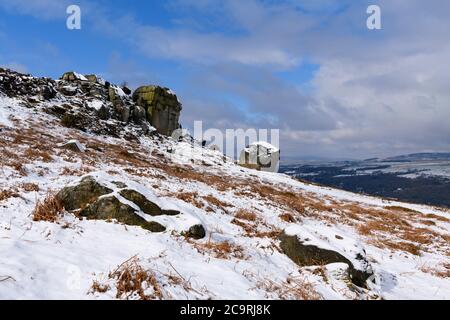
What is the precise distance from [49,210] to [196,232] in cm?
405

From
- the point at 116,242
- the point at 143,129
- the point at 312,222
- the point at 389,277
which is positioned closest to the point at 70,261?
the point at 116,242

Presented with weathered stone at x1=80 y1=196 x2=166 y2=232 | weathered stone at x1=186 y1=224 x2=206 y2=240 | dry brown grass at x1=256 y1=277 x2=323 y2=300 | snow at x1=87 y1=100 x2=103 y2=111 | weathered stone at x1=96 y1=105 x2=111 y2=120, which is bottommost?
dry brown grass at x1=256 y1=277 x2=323 y2=300

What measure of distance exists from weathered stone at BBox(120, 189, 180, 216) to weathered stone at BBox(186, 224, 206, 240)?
1204 millimetres

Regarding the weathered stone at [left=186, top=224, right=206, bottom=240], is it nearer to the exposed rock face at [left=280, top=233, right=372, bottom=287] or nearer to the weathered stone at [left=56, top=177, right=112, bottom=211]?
the exposed rock face at [left=280, top=233, right=372, bottom=287]

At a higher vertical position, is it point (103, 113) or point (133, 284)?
point (103, 113)

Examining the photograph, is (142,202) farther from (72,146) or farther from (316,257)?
(72,146)

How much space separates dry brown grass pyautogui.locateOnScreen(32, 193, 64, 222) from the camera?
334 inches

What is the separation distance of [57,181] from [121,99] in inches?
1946

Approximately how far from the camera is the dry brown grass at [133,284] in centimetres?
554

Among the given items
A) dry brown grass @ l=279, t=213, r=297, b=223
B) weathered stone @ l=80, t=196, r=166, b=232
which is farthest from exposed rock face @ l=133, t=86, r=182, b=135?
weathered stone @ l=80, t=196, r=166, b=232

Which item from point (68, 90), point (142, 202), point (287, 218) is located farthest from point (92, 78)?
point (142, 202)

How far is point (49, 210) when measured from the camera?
8852 millimetres

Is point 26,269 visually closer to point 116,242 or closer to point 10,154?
point 116,242
